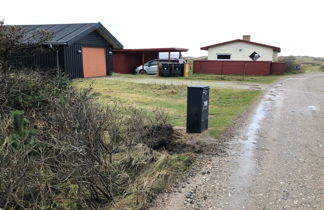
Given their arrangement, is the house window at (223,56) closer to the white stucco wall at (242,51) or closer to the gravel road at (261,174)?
the white stucco wall at (242,51)

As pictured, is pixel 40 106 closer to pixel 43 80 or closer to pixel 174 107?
pixel 43 80

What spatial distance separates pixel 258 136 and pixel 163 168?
3183 millimetres

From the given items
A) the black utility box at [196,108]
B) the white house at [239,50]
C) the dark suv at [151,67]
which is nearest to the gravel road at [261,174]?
the black utility box at [196,108]

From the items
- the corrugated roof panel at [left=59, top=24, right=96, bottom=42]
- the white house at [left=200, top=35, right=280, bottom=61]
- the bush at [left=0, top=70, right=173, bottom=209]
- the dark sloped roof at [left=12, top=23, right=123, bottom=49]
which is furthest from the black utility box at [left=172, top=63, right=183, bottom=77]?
the bush at [left=0, top=70, right=173, bottom=209]

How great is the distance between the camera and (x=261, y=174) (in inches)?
191

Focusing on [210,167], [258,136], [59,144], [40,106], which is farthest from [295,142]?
[40,106]

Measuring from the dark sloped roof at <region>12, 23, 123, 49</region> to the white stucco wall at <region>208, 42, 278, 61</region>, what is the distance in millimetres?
14078

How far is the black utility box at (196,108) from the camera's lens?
7.04 meters

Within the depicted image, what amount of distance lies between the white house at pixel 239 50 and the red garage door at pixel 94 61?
1510cm

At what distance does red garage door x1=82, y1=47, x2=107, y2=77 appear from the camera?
72.0ft

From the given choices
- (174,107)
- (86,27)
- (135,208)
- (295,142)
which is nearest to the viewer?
(135,208)

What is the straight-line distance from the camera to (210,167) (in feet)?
16.7

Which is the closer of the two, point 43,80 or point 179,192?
point 179,192

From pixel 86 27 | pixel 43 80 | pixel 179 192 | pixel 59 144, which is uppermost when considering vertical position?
pixel 86 27
